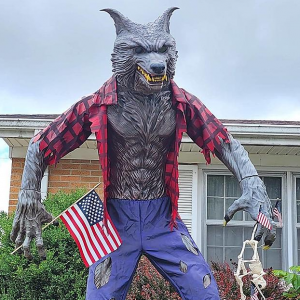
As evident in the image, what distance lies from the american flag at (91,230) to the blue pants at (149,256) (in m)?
0.05

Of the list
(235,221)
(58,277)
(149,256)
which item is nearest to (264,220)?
(149,256)

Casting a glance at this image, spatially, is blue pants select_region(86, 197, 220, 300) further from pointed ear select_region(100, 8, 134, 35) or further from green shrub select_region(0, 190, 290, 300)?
green shrub select_region(0, 190, 290, 300)

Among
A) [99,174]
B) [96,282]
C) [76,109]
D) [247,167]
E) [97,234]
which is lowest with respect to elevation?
[96,282]

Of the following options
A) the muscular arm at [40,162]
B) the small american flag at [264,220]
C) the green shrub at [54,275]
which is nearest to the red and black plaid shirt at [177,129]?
the muscular arm at [40,162]

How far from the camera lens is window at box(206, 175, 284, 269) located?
755 centimetres

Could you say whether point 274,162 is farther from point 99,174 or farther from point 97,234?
point 97,234

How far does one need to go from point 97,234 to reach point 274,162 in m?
4.88

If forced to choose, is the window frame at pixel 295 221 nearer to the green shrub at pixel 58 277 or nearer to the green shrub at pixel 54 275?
the green shrub at pixel 58 277

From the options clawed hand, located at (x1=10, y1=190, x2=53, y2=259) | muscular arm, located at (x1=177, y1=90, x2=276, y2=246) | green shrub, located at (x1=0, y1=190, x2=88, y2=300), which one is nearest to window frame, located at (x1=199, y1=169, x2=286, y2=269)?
green shrub, located at (x1=0, y1=190, x2=88, y2=300)

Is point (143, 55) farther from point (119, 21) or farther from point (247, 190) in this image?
point (247, 190)

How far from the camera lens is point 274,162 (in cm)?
760

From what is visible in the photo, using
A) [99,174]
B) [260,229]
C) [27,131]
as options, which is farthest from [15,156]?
[260,229]

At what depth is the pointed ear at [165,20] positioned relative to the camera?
9.96ft

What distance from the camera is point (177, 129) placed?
308 cm
